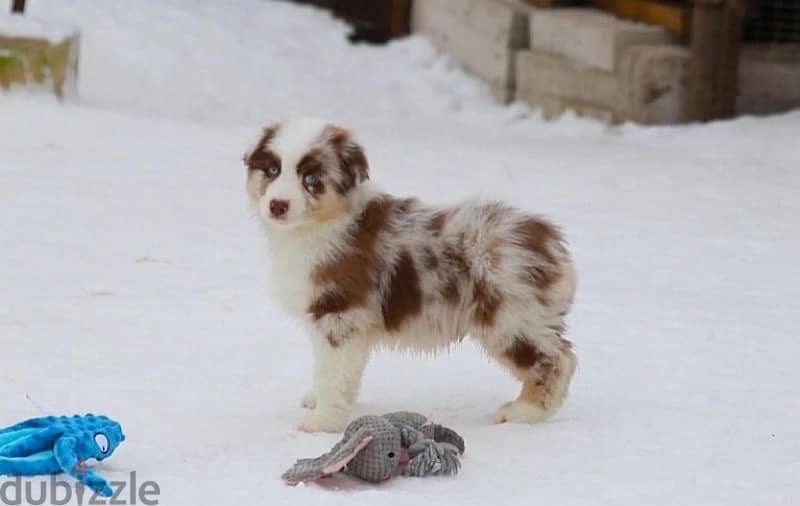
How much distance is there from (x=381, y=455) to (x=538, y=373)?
938mm

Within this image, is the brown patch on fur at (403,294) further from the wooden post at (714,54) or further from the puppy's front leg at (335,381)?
the wooden post at (714,54)

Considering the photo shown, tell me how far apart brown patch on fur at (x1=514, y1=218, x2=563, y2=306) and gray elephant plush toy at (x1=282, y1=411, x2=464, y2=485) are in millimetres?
706

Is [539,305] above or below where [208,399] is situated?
above

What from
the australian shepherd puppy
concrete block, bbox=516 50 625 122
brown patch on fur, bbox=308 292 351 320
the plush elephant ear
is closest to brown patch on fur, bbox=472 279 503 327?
the australian shepherd puppy

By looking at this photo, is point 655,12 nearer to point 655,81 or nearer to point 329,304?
point 655,81

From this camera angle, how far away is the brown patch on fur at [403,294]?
547 centimetres

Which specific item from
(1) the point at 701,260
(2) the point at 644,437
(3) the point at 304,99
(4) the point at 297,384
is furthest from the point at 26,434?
(3) the point at 304,99

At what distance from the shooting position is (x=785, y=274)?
812 cm

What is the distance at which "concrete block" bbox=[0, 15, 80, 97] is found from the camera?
11.1m

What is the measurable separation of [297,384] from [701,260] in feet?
10.1

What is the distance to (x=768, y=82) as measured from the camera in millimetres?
11594

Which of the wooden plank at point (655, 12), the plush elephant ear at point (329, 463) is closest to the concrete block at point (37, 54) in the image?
the wooden plank at point (655, 12)

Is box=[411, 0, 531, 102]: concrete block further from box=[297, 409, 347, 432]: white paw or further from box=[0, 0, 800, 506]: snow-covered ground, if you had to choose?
box=[297, 409, 347, 432]: white paw

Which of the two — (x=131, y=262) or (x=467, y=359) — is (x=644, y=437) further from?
(x=131, y=262)
